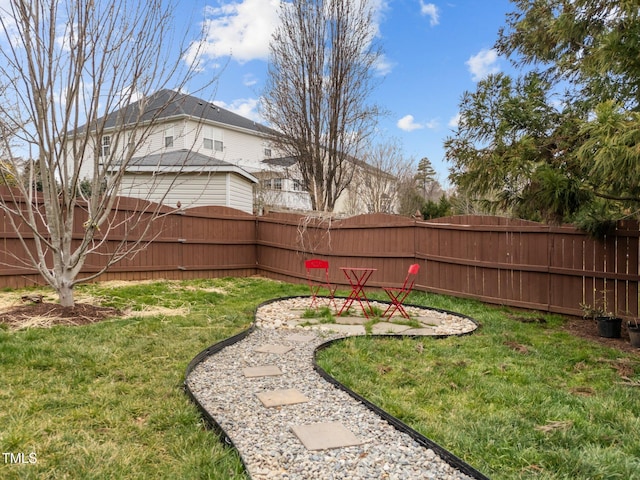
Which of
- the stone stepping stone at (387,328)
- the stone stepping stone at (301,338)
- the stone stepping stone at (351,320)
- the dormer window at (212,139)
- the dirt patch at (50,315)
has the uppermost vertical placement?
the dormer window at (212,139)

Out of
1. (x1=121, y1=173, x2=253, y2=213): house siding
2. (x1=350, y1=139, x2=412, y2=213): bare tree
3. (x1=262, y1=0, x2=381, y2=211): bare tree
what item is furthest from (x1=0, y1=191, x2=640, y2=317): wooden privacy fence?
(x1=350, y1=139, x2=412, y2=213): bare tree

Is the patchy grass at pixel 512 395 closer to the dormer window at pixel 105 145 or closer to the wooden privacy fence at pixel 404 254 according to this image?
the wooden privacy fence at pixel 404 254

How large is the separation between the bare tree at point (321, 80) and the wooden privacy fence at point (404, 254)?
113 inches

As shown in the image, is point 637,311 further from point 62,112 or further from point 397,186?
point 397,186

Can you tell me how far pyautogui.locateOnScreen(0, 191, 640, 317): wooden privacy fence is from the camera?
5.48 m

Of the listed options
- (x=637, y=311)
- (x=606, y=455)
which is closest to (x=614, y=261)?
(x=637, y=311)

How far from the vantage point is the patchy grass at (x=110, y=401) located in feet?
6.60

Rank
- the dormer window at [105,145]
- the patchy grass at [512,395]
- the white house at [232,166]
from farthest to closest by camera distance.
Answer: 1. the white house at [232,166]
2. the dormer window at [105,145]
3. the patchy grass at [512,395]

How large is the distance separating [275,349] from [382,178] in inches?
590

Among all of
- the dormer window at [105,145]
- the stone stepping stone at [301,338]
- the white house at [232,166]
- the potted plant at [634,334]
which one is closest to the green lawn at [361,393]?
the stone stepping stone at [301,338]

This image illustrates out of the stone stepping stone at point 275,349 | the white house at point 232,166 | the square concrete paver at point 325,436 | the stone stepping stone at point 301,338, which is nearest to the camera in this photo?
the square concrete paver at point 325,436

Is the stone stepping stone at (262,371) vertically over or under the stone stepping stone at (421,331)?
over

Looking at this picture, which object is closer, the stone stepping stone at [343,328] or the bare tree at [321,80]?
the stone stepping stone at [343,328]

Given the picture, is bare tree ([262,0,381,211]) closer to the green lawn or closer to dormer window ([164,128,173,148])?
dormer window ([164,128,173,148])
